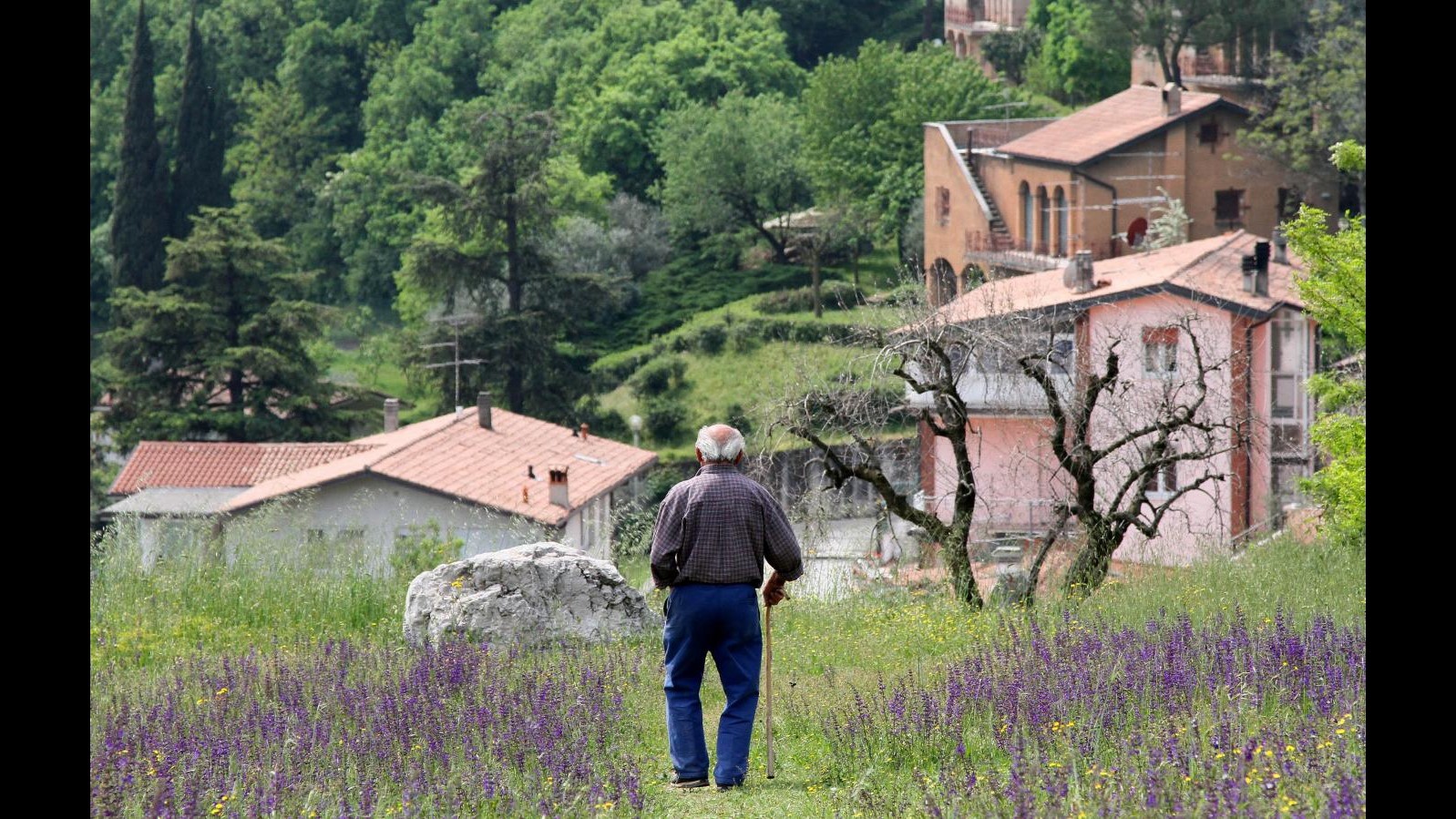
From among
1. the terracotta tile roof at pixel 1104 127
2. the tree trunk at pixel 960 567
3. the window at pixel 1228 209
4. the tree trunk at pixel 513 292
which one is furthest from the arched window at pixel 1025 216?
the tree trunk at pixel 960 567

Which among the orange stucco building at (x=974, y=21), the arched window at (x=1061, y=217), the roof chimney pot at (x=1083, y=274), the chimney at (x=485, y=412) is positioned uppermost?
the orange stucco building at (x=974, y=21)

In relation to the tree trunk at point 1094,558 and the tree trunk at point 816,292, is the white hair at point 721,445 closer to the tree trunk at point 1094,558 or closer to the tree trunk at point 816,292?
the tree trunk at point 1094,558

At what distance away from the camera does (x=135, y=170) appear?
6594 centimetres

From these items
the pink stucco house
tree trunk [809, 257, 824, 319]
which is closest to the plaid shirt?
the pink stucco house

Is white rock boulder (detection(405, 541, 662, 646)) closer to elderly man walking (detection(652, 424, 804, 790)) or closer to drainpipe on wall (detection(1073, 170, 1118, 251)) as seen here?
elderly man walking (detection(652, 424, 804, 790))

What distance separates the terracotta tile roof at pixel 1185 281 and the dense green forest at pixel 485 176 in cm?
Result: 1290

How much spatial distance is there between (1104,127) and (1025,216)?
12.4ft

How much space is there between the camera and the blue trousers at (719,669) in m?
7.52

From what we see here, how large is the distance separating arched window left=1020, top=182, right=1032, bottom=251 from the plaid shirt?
51624 millimetres

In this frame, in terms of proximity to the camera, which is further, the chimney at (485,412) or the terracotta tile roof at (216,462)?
the terracotta tile roof at (216,462)

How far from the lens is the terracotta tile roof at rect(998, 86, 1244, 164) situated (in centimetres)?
5503

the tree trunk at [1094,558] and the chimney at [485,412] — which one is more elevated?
the chimney at [485,412]
